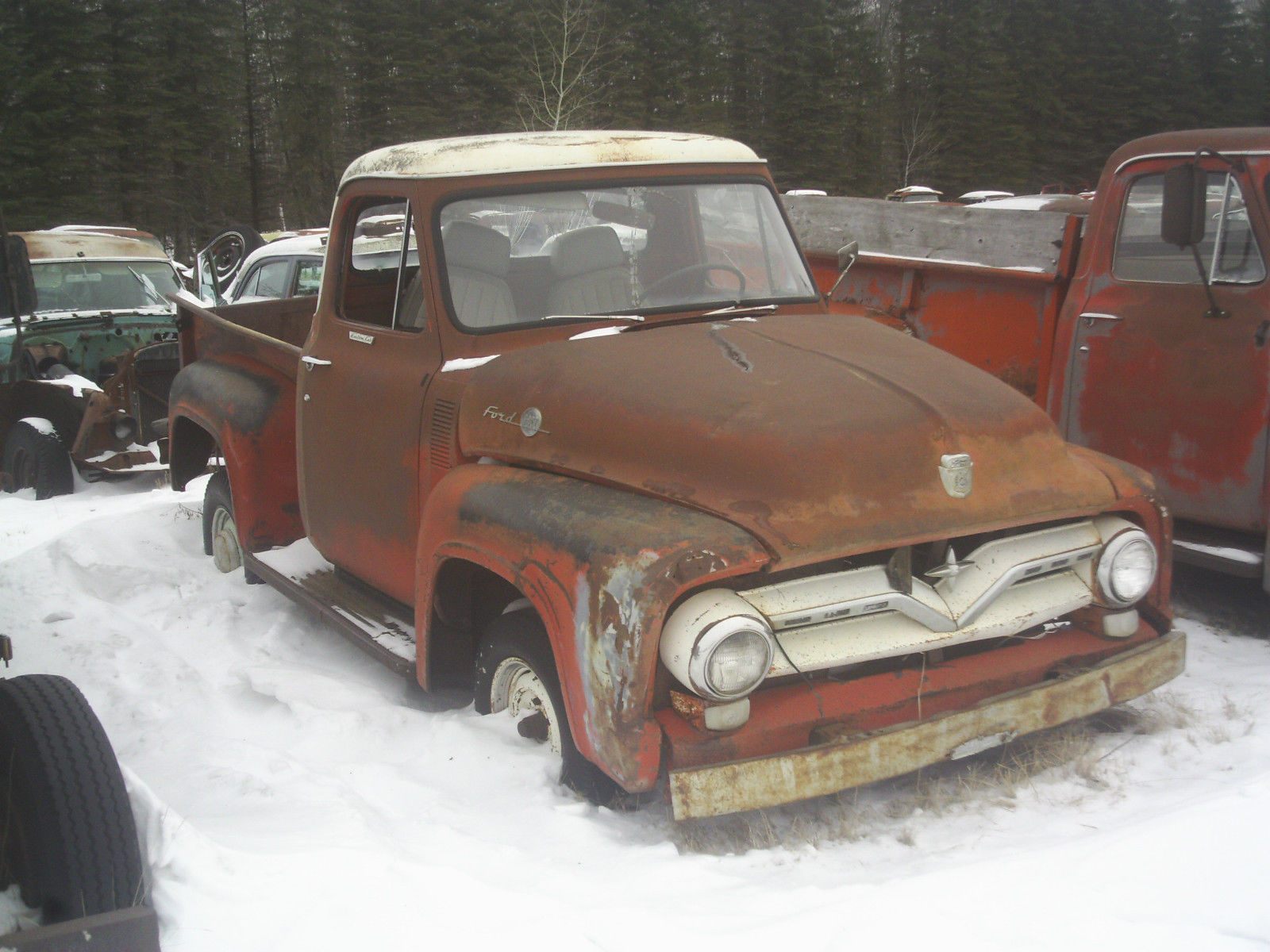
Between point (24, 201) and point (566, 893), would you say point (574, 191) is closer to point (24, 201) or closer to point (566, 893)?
point (566, 893)

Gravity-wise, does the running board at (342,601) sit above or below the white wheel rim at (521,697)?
below

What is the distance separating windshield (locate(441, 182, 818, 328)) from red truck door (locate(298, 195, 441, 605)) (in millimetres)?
226

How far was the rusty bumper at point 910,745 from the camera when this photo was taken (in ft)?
8.95

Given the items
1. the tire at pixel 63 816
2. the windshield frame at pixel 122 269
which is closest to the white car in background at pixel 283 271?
the windshield frame at pixel 122 269

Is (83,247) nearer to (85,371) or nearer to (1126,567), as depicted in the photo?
(85,371)

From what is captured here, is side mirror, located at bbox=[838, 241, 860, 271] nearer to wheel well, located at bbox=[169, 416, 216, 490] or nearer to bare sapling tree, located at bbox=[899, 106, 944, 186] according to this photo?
wheel well, located at bbox=[169, 416, 216, 490]

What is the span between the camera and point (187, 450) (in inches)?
235

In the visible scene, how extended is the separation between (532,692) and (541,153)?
6.10ft

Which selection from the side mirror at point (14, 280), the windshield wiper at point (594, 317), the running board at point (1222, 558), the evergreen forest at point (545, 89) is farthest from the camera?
the evergreen forest at point (545, 89)

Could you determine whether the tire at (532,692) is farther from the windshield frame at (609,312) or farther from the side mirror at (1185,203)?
the side mirror at (1185,203)

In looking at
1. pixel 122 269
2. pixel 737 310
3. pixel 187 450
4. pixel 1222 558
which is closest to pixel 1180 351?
pixel 1222 558

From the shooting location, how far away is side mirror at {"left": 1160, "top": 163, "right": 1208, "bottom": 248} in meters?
4.54

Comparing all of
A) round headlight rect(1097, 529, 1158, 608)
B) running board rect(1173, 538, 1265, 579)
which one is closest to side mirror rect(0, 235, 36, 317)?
round headlight rect(1097, 529, 1158, 608)

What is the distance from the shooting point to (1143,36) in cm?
4481
